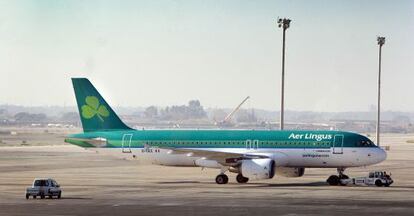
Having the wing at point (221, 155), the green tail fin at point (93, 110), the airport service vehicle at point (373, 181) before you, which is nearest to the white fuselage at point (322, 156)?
the wing at point (221, 155)

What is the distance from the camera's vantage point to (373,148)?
64500mm

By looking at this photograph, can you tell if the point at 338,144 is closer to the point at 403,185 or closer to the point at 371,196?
the point at 403,185

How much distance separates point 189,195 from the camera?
176 feet

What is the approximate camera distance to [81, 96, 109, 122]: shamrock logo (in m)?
71.4

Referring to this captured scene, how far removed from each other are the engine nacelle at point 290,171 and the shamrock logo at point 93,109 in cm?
1537

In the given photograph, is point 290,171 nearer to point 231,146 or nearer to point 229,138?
point 231,146

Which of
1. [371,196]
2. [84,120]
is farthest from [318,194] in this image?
[84,120]

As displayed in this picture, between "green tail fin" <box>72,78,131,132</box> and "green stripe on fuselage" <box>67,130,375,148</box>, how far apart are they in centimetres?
84

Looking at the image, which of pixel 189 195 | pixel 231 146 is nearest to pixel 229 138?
pixel 231 146

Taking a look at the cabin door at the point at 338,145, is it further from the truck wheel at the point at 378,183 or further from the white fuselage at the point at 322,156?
the truck wheel at the point at 378,183

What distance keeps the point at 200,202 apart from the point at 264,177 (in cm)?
1594

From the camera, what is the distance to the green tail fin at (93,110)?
71188 mm

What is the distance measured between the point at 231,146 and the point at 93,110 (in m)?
12.7

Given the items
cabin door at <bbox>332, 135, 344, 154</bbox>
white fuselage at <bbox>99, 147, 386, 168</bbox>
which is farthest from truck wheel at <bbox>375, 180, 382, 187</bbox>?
cabin door at <bbox>332, 135, 344, 154</bbox>
